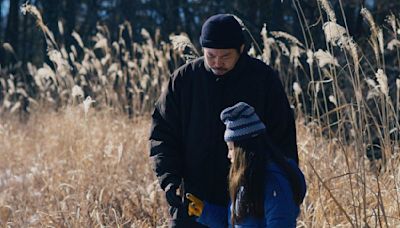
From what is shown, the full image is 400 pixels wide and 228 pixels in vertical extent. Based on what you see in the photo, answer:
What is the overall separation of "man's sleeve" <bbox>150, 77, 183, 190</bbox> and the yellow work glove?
0.13 metres

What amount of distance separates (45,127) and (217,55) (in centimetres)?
473

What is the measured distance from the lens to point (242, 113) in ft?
8.52

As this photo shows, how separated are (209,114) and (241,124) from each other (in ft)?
1.56

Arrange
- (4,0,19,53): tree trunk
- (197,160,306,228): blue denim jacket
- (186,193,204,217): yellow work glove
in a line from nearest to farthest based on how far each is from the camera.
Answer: (197,160,306,228): blue denim jacket < (186,193,204,217): yellow work glove < (4,0,19,53): tree trunk

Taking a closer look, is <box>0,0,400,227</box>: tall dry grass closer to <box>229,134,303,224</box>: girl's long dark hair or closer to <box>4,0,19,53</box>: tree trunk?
<box>229,134,303,224</box>: girl's long dark hair

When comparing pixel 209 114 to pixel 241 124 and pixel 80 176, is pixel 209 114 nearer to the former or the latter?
pixel 241 124

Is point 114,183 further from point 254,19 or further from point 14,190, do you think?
point 254,19

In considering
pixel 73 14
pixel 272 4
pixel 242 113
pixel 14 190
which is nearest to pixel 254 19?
pixel 272 4

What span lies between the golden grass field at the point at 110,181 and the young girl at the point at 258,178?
395 millimetres

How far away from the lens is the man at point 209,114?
Result: 2.94 m

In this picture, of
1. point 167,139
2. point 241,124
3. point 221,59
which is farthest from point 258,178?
point 167,139

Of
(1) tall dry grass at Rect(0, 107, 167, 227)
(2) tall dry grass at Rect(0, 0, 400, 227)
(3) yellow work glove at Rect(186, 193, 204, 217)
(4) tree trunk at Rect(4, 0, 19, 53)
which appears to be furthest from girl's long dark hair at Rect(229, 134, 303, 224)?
(4) tree trunk at Rect(4, 0, 19, 53)

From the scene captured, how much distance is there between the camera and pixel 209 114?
3.03 m

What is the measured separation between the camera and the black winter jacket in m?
2.97
